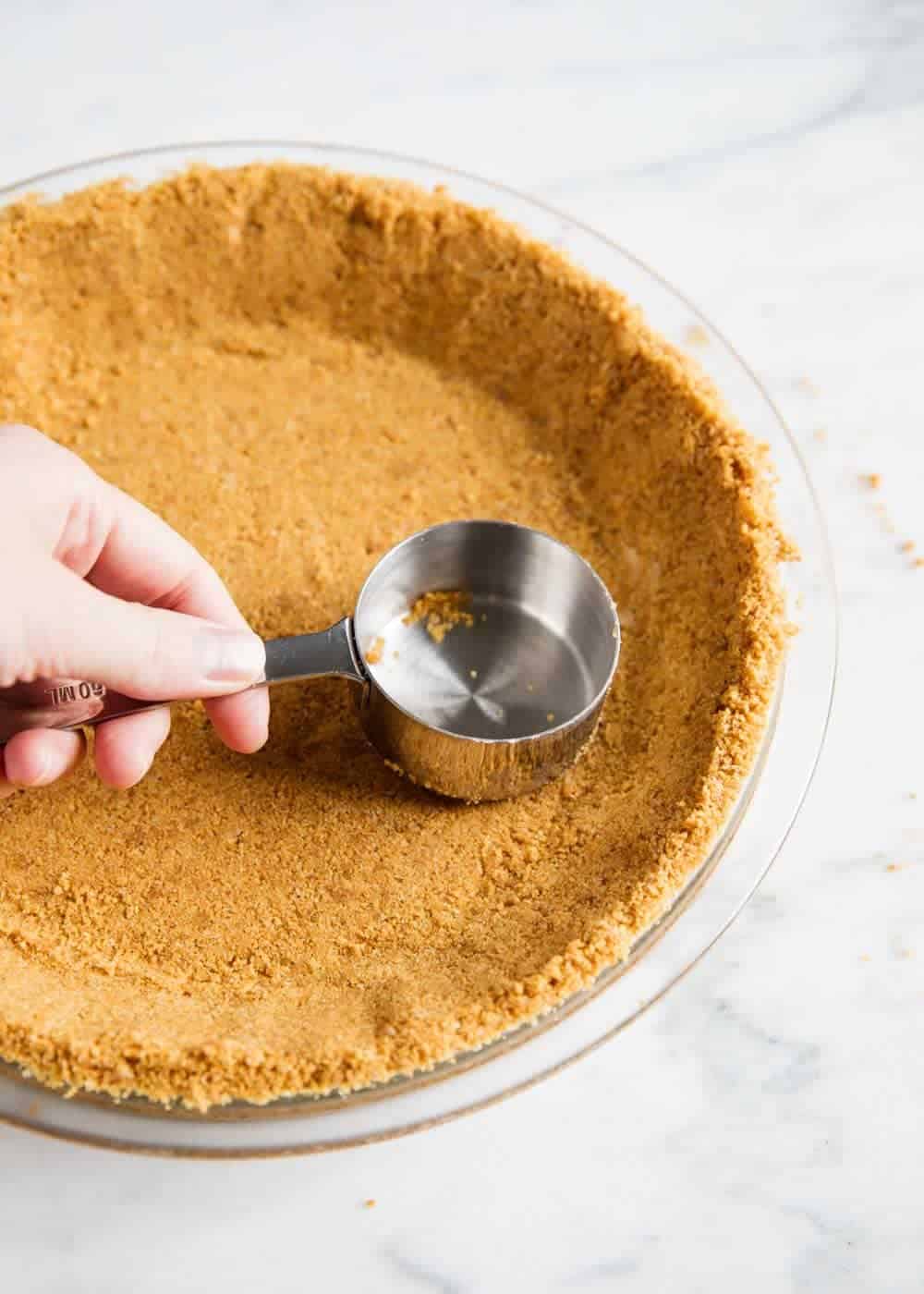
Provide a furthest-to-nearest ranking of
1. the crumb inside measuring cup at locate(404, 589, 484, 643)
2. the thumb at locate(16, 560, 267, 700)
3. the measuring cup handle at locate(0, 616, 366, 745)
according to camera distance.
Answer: the crumb inside measuring cup at locate(404, 589, 484, 643) → the measuring cup handle at locate(0, 616, 366, 745) → the thumb at locate(16, 560, 267, 700)

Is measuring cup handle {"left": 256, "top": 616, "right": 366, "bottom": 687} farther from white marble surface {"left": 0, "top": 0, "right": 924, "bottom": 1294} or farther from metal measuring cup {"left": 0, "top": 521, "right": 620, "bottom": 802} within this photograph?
white marble surface {"left": 0, "top": 0, "right": 924, "bottom": 1294}

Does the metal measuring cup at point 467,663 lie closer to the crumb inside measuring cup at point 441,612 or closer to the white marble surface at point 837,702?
the crumb inside measuring cup at point 441,612

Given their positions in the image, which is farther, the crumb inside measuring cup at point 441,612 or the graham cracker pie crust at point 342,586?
the crumb inside measuring cup at point 441,612

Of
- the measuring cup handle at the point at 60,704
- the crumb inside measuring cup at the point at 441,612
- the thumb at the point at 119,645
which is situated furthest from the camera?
the crumb inside measuring cup at the point at 441,612

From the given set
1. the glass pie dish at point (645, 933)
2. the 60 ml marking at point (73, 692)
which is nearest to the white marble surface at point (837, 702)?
the glass pie dish at point (645, 933)

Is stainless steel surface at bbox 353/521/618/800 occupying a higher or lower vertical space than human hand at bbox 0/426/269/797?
lower

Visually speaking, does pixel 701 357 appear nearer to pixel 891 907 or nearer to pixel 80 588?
pixel 891 907

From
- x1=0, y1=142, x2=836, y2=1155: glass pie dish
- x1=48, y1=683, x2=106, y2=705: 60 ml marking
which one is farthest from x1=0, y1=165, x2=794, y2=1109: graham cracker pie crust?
x1=48, y1=683, x2=106, y2=705: 60 ml marking

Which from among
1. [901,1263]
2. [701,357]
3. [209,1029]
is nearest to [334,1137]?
[209,1029]
